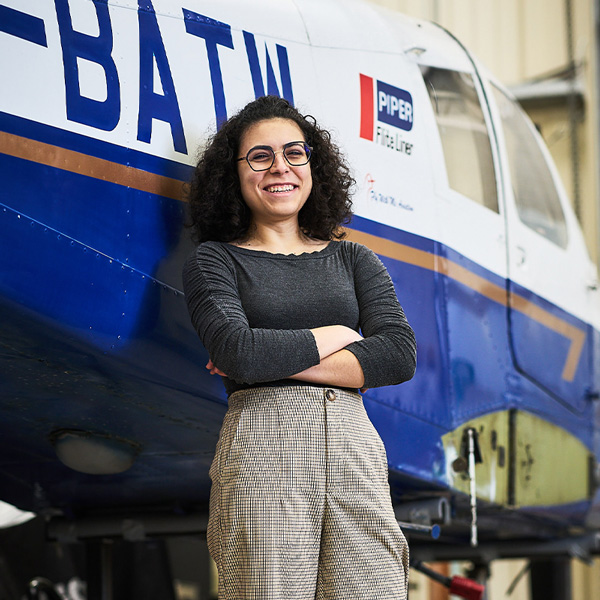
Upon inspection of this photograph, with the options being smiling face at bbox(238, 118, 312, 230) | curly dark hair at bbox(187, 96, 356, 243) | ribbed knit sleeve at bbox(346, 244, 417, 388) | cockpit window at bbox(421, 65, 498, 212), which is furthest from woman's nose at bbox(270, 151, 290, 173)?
cockpit window at bbox(421, 65, 498, 212)

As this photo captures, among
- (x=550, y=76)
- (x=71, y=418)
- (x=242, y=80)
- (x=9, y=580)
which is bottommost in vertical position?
(x=9, y=580)

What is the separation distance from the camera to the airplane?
2111 mm

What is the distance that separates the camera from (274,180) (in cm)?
215

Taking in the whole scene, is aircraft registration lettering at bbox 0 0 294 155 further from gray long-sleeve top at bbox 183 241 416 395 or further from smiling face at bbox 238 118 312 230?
gray long-sleeve top at bbox 183 241 416 395

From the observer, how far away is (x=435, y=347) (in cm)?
301

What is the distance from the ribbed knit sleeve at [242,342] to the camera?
6.15ft

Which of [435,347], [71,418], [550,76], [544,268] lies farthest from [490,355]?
[550,76]

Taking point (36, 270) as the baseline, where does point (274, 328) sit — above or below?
below

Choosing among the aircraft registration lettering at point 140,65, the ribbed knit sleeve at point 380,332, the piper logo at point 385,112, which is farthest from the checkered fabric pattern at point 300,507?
the piper logo at point 385,112

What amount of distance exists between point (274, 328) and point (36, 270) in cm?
53

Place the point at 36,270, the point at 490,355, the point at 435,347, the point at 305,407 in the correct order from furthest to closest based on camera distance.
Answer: the point at 490,355 → the point at 435,347 → the point at 36,270 → the point at 305,407

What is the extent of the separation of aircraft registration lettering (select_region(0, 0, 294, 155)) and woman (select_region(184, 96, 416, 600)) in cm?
26

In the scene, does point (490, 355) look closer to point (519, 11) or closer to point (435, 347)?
point (435, 347)

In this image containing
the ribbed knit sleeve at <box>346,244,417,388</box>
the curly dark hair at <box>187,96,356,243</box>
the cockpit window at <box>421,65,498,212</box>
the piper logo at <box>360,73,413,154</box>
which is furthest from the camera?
the cockpit window at <box>421,65,498,212</box>
